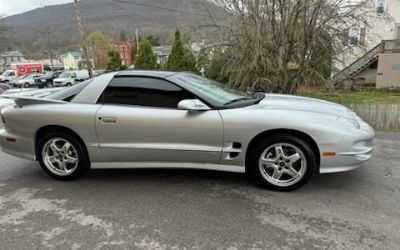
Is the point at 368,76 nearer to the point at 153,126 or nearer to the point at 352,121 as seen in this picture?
the point at 352,121

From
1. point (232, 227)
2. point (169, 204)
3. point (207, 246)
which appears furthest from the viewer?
point (169, 204)

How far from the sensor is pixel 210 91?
4.04 metres

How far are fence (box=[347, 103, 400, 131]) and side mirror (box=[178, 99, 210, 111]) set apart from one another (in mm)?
5296

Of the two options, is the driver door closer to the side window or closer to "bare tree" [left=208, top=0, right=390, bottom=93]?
the side window

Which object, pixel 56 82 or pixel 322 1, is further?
pixel 56 82

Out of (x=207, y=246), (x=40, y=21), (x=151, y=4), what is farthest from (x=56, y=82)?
(x=40, y=21)

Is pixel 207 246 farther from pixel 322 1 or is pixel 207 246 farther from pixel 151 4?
pixel 151 4

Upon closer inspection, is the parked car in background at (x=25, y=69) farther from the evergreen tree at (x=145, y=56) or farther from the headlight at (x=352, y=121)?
the headlight at (x=352, y=121)

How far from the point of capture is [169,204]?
11.2 feet

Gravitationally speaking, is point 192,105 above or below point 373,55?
below

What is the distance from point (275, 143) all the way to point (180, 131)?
1066 millimetres

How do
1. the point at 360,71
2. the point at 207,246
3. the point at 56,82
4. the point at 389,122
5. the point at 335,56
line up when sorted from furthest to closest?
the point at 56,82, the point at 360,71, the point at 335,56, the point at 389,122, the point at 207,246

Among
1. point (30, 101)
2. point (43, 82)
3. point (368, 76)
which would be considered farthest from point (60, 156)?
point (43, 82)

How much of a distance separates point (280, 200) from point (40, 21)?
6604 centimetres
